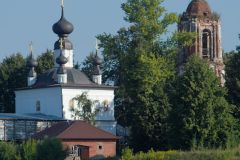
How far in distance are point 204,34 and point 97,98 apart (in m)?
13.0

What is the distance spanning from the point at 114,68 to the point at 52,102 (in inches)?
201

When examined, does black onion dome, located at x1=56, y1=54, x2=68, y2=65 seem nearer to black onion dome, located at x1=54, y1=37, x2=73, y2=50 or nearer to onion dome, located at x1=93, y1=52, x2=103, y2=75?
black onion dome, located at x1=54, y1=37, x2=73, y2=50

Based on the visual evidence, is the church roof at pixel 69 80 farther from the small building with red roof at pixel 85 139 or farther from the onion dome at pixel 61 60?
the small building with red roof at pixel 85 139

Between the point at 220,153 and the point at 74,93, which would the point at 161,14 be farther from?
the point at 220,153

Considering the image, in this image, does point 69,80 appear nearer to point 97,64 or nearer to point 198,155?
point 97,64

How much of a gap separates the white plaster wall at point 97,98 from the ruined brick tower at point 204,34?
9.61 meters

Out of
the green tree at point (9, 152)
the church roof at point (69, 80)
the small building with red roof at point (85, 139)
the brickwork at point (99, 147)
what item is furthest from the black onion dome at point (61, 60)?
the green tree at point (9, 152)

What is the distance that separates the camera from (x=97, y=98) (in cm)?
7356

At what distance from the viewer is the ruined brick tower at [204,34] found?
82.7 m

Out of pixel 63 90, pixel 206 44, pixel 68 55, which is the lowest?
pixel 63 90

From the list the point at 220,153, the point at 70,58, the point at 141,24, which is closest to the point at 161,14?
the point at 141,24

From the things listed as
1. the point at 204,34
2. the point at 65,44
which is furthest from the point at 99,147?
the point at 204,34

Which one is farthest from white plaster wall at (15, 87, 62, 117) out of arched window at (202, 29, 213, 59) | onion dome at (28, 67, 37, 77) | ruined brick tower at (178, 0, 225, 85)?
arched window at (202, 29, 213, 59)

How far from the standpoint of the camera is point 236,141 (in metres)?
62.3
